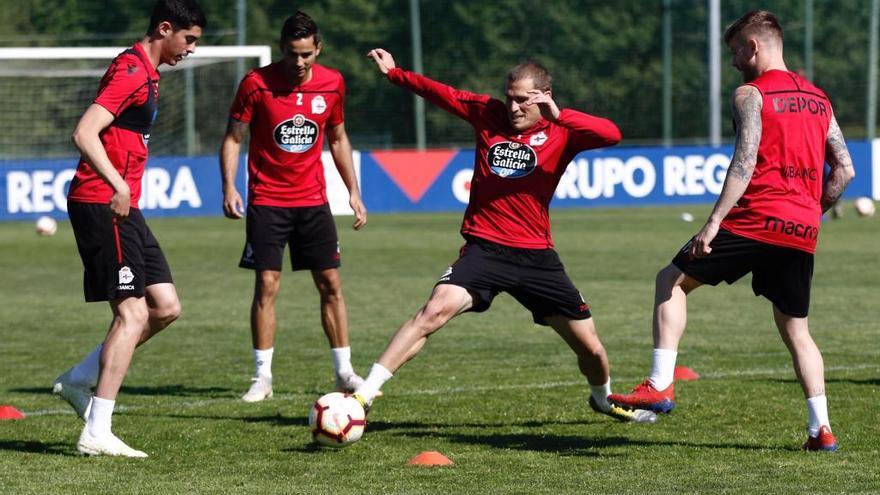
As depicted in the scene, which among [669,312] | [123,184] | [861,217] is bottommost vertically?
[861,217]

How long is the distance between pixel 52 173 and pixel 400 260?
7549 millimetres

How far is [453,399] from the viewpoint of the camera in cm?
885

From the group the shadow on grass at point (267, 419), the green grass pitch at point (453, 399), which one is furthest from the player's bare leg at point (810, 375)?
the shadow on grass at point (267, 419)

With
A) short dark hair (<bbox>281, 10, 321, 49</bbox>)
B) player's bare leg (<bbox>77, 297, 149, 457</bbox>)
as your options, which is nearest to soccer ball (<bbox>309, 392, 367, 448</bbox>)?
player's bare leg (<bbox>77, 297, 149, 457</bbox>)

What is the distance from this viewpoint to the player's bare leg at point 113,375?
7.03m

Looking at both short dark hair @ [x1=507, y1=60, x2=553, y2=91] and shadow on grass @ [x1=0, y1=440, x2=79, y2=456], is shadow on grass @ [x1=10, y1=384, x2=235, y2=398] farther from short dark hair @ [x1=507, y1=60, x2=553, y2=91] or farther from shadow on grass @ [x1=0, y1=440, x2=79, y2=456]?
short dark hair @ [x1=507, y1=60, x2=553, y2=91]

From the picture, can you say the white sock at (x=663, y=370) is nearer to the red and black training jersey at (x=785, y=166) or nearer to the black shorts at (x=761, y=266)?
the black shorts at (x=761, y=266)

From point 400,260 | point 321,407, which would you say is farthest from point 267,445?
Answer: point 400,260

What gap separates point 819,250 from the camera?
1928cm

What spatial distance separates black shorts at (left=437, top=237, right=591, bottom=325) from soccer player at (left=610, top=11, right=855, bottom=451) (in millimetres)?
615

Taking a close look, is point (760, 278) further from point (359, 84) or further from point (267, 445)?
point (359, 84)

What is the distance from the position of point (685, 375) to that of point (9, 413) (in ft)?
13.3

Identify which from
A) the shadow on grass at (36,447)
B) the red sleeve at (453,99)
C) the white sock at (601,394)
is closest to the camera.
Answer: the shadow on grass at (36,447)

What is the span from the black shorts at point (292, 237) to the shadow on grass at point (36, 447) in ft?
6.78
